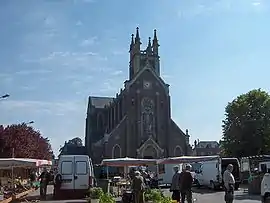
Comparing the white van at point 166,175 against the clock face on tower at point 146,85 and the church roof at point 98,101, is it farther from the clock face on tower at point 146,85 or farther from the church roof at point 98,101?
the church roof at point 98,101

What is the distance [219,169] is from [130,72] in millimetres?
59782

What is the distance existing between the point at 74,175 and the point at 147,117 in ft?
178

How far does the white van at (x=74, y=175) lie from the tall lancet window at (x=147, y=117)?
52071mm

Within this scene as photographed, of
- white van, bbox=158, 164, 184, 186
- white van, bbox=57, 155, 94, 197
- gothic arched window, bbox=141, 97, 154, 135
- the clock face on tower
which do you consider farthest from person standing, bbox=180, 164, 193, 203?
the clock face on tower

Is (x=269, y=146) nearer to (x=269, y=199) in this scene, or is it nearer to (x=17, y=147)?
(x=17, y=147)

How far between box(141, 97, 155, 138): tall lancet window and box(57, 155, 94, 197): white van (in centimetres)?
5207

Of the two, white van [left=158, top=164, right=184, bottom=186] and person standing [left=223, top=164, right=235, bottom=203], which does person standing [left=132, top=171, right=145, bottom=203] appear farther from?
white van [left=158, top=164, right=184, bottom=186]

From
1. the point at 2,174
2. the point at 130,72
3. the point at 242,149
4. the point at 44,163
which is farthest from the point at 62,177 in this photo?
the point at 130,72

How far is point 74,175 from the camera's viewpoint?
25.0m

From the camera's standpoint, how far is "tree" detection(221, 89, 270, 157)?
51594 millimetres

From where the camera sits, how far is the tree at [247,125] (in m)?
51.6

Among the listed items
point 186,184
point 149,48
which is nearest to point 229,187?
point 186,184

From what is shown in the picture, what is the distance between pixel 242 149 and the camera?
5181 centimetres

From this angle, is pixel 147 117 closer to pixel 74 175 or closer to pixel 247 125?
pixel 247 125
